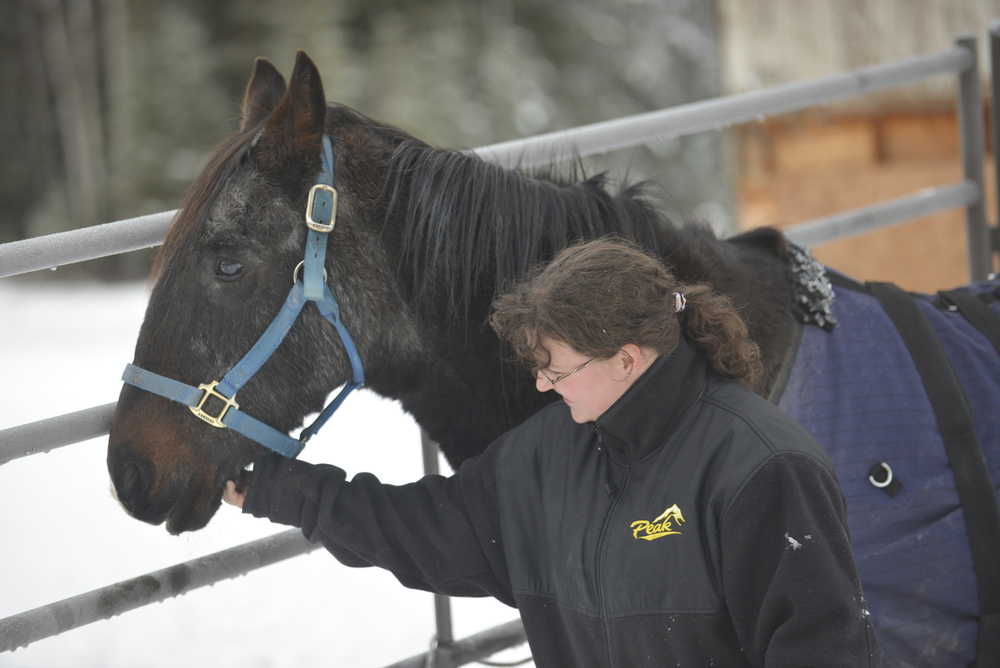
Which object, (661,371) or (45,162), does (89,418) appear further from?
(45,162)

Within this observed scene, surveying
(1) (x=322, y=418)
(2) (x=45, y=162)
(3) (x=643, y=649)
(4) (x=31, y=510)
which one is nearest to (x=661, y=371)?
(3) (x=643, y=649)

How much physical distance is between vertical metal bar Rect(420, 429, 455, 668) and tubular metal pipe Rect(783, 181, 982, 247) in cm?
128

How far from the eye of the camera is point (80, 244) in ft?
6.52

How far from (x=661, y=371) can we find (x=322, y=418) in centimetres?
70

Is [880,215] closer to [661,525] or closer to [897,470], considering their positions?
[897,470]

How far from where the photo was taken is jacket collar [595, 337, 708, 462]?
1.61 m

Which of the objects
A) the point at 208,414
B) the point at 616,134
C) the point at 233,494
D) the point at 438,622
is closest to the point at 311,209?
the point at 208,414

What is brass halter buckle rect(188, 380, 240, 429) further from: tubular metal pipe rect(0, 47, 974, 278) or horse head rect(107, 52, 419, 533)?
tubular metal pipe rect(0, 47, 974, 278)

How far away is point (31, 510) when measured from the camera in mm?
3613

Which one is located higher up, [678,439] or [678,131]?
[678,131]

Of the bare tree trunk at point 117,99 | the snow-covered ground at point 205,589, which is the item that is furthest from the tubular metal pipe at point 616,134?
the bare tree trunk at point 117,99

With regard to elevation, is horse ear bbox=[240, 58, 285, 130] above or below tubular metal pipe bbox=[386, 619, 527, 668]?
above

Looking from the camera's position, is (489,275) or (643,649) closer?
(643,649)

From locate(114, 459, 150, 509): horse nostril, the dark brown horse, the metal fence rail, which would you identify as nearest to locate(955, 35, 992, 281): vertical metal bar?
the metal fence rail
